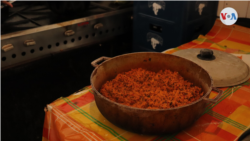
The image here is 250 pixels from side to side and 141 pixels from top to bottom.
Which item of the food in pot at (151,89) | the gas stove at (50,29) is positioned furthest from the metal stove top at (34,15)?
the food in pot at (151,89)

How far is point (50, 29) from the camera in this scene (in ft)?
4.73

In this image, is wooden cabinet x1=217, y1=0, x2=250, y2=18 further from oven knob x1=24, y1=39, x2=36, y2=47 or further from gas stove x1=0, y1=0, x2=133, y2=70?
oven knob x1=24, y1=39, x2=36, y2=47

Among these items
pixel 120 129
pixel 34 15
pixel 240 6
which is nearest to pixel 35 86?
pixel 34 15

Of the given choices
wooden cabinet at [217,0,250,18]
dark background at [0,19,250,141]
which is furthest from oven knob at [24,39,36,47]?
wooden cabinet at [217,0,250,18]

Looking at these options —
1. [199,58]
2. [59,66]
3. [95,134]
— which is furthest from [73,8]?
[95,134]

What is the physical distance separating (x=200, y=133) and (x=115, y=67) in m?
0.42

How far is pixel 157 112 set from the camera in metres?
0.62

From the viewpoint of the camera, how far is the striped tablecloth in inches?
29.8

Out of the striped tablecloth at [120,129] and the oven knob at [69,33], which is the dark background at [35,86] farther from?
the striped tablecloth at [120,129]

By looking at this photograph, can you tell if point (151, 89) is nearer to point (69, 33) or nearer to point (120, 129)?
point (120, 129)

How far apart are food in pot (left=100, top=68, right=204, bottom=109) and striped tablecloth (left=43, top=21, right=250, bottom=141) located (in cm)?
10

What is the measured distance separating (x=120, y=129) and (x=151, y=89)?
190mm

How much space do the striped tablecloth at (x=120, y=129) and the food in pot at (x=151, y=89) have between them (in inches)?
4.0

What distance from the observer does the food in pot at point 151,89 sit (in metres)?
0.76
